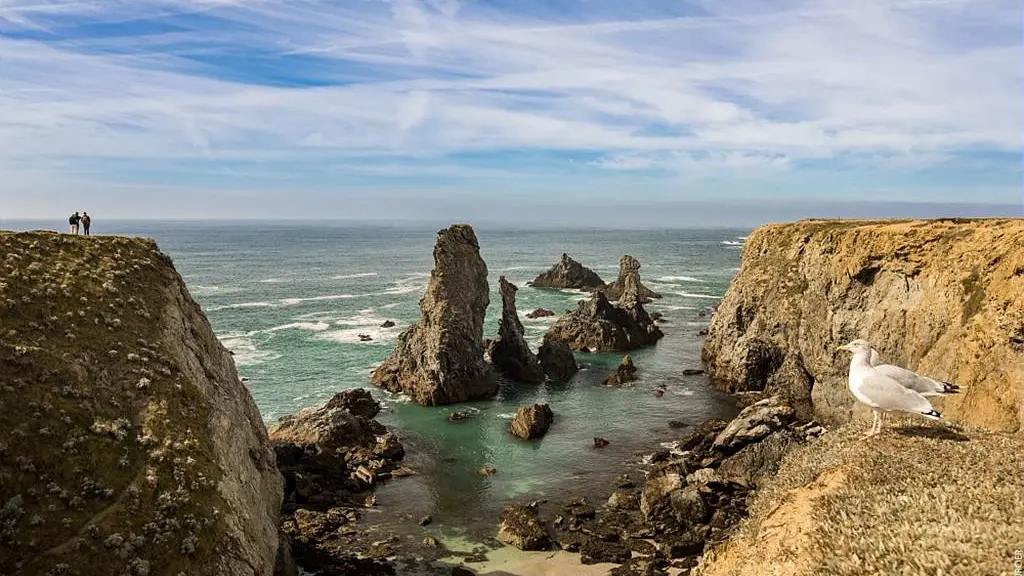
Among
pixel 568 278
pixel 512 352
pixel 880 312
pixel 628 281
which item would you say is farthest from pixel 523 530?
pixel 568 278

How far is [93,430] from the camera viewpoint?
21547mm

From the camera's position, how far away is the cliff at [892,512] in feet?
39.6

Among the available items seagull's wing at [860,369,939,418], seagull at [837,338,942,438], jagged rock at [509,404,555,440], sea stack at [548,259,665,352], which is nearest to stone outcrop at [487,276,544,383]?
sea stack at [548,259,665,352]

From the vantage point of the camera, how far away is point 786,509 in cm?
1505

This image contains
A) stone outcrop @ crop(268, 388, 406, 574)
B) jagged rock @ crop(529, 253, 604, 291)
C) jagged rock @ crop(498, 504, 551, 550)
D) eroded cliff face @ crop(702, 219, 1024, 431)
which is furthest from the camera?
jagged rock @ crop(529, 253, 604, 291)

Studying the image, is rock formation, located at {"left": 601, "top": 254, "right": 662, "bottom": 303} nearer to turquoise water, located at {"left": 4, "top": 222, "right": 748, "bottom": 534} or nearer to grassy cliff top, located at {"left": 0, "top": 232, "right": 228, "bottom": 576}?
turquoise water, located at {"left": 4, "top": 222, "right": 748, "bottom": 534}

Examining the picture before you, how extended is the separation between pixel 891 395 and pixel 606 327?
63784 mm

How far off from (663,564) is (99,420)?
25622 millimetres

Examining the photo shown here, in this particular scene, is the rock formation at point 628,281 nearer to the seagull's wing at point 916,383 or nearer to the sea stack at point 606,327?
the sea stack at point 606,327

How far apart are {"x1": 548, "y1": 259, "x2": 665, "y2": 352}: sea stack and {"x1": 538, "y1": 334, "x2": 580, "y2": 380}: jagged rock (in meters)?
9.41

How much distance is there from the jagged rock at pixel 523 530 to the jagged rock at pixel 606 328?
4390 cm

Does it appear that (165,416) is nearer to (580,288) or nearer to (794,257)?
(794,257)

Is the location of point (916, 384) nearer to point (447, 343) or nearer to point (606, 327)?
point (447, 343)

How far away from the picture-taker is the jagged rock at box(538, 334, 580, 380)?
67625 mm
